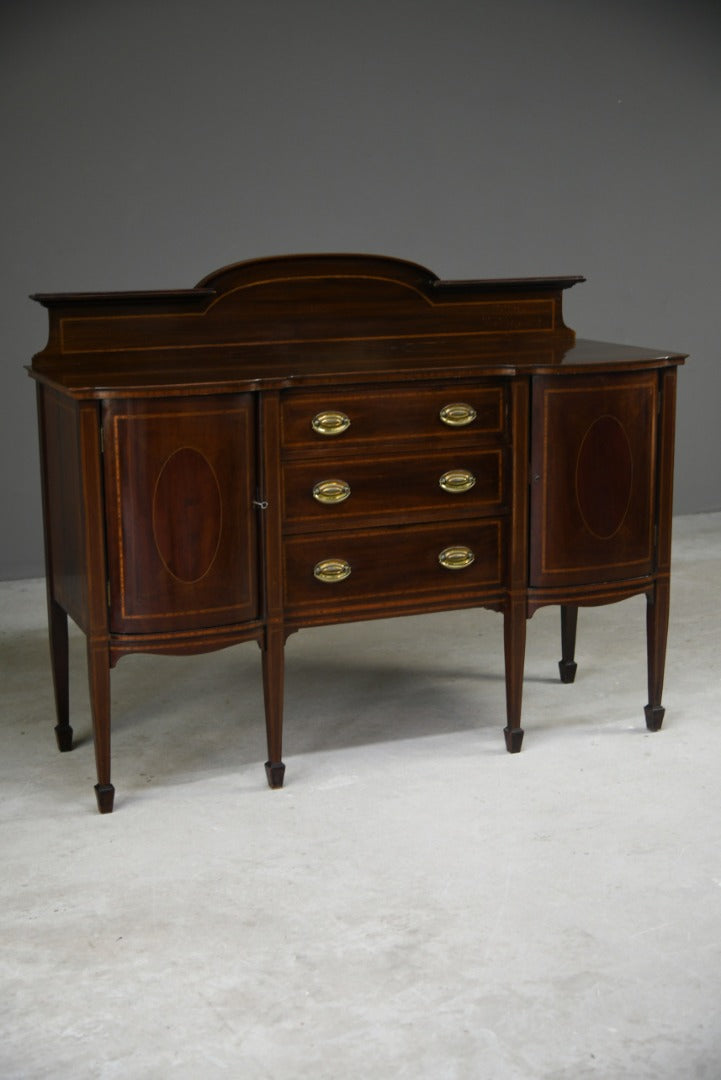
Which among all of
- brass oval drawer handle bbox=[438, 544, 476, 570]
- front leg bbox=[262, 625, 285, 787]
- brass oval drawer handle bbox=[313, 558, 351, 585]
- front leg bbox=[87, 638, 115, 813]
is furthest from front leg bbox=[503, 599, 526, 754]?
front leg bbox=[87, 638, 115, 813]

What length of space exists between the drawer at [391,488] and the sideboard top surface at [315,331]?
184 millimetres

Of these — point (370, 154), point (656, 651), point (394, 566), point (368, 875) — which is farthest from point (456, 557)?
point (370, 154)

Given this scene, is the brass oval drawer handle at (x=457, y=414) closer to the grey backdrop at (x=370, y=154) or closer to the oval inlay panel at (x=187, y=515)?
the oval inlay panel at (x=187, y=515)

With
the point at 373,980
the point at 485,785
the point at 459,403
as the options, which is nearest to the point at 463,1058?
the point at 373,980

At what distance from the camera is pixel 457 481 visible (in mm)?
3049

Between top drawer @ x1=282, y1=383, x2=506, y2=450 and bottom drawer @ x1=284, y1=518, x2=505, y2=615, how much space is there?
0.21 m

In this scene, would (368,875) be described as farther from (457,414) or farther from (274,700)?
(457,414)

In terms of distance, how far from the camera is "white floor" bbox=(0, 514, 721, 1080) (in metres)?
2.07

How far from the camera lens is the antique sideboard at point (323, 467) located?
2807 mm

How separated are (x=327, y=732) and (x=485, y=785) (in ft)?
1.58

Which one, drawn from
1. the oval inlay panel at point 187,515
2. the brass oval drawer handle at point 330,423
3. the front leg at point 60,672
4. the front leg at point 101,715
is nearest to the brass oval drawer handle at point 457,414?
the brass oval drawer handle at point 330,423

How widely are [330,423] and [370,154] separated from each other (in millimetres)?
2304

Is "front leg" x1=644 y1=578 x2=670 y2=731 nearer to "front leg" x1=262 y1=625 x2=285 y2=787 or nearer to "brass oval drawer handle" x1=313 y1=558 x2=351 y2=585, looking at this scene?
"brass oval drawer handle" x1=313 y1=558 x2=351 y2=585

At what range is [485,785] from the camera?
9.85 ft
